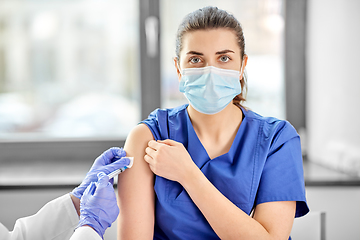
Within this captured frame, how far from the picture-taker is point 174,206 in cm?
110

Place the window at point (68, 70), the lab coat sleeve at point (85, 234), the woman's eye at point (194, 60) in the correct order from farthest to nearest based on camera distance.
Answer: the window at point (68, 70) < the woman's eye at point (194, 60) < the lab coat sleeve at point (85, 234)

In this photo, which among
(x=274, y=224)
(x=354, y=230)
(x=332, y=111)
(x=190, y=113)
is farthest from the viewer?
(x=332, y=111)

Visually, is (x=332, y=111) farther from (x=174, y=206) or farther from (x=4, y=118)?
(x=4, y=118)

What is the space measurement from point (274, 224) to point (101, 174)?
594mm

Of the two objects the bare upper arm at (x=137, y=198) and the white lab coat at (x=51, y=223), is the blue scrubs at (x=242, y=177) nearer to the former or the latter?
the bare upper arm at (x=137, y=198)

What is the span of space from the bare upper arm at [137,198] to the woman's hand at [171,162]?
0.20ft

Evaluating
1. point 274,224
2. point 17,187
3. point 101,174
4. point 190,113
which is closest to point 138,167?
point 101,174

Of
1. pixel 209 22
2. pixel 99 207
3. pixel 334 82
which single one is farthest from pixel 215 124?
pixel 334 82

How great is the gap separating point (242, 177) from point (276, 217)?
0.55 ft

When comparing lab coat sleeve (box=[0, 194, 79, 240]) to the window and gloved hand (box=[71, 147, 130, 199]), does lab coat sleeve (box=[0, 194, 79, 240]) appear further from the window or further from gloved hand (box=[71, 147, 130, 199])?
the window

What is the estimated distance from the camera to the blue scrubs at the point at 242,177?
109cm

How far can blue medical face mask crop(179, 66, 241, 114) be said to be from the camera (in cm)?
109

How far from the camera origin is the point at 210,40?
3.64 ft

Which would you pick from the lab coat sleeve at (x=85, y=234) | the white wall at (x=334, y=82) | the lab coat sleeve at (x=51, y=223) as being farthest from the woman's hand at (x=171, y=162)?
the white wall at (x=334, y=82)
